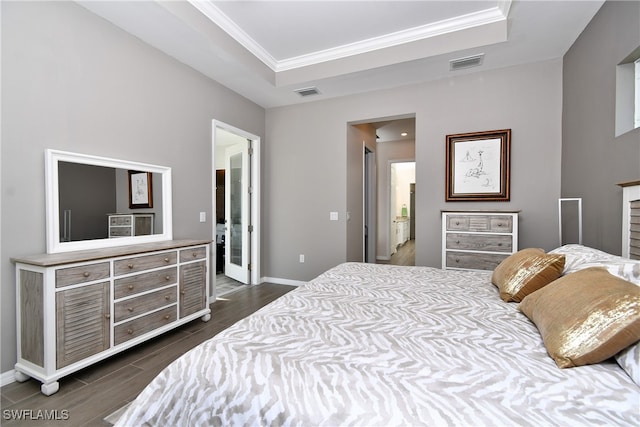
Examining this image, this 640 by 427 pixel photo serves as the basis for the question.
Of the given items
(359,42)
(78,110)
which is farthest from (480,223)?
(78,110)

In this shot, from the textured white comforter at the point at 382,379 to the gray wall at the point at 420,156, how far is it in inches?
94.1

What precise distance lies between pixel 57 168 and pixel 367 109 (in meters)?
3.35

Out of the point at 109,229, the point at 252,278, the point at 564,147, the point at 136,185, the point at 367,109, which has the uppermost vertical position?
the point at 367,109

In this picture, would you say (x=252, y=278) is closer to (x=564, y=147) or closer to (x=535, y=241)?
(x=535, y=241)

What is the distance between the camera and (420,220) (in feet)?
12.0

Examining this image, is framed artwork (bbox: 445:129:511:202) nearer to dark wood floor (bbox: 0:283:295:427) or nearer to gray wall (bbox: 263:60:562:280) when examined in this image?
gray wall (bbox: 263:60:562:280)

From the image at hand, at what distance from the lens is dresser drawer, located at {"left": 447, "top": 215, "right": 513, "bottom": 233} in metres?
2.91

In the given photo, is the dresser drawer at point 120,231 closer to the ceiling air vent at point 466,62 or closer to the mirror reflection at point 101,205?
the mirror reflection at point 101,205

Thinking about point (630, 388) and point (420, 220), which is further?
point (420, 220)

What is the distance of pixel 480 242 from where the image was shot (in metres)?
2.98

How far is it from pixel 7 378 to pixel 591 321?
10.3 feet

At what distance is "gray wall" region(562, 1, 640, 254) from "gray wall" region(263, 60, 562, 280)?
269 mm

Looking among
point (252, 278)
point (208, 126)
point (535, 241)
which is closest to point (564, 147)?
point (535, 241)

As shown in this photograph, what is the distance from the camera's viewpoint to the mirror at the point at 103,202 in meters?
2.09
